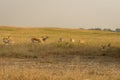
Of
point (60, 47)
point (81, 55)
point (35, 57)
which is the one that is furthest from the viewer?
point (60, 47)

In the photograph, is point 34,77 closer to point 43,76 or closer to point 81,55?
point 43,76

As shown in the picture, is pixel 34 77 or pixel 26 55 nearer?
pixel 34 77

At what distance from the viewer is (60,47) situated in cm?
2658

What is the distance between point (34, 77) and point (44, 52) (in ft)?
40.1

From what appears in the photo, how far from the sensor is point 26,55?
2164 centimetres

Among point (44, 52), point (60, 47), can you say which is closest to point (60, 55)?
point (44, 52)

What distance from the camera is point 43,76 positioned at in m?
11.1

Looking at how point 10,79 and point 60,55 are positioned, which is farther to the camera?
point 60,55

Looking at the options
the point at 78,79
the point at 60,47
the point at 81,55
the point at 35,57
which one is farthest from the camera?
the point at 60,47


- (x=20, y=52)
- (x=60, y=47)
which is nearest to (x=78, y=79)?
(x=20, y=52)

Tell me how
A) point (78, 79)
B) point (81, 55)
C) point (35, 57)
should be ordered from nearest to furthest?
point (78, 79), point (35, 57), point (81, 55)

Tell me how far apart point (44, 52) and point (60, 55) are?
3.93 ft

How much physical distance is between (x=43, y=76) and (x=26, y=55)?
1058 centimetres

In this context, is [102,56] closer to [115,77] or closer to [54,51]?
[54,51]
